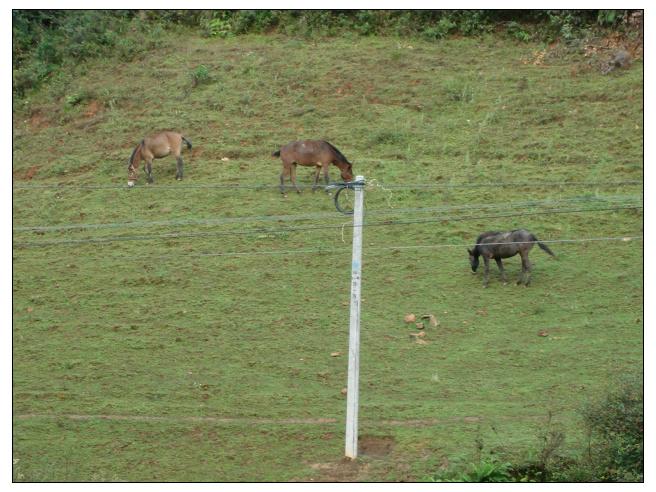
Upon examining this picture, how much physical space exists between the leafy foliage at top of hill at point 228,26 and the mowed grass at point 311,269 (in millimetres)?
814

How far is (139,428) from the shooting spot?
15.2 m

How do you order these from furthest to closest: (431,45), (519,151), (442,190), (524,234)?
(431,45) → (519,151) → (442,190) → (524,234)

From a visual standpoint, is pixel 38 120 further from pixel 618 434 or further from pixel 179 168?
pixel 618 434

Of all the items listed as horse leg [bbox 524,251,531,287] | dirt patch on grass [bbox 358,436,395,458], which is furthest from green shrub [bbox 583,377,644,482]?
horse leg [bbox 524,251,531,287]

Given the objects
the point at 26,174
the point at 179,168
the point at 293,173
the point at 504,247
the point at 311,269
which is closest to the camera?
the point at 504,247

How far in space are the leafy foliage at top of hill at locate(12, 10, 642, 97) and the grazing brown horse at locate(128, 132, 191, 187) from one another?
28.3 feet

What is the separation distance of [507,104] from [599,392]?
40.6 feet

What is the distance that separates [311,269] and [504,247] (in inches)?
155

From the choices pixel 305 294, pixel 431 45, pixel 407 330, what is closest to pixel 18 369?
pixel 305 294

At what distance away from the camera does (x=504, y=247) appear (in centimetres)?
1886

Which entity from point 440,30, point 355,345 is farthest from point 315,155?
point 440,30

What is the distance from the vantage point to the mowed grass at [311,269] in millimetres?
15000

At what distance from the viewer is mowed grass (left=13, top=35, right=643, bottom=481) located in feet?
49.2

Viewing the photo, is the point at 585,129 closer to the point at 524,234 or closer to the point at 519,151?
the point at 519,151
